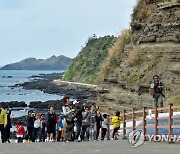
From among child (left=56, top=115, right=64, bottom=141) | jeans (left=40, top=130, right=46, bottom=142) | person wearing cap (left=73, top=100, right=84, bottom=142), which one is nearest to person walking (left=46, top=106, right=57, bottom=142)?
child (left=56, top=115, right=64, bottom=141)

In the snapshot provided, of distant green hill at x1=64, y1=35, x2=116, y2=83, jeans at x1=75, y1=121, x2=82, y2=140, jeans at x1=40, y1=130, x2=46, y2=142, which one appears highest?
distant green hill at x1=64, y1=35, x2=116, y2=83

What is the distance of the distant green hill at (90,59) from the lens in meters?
138

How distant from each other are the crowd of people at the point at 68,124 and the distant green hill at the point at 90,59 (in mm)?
107924

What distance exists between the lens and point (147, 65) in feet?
99.1

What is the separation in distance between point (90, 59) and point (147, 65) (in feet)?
381

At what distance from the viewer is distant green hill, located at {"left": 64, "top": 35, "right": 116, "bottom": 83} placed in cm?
13838

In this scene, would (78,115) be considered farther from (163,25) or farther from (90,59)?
(90,59)

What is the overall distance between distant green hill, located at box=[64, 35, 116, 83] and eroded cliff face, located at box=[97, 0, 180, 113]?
328 feet

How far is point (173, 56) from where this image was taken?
28.6 metres

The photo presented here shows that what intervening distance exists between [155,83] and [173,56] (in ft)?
18.9

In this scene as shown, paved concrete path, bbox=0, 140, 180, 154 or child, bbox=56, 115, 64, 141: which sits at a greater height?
child, bbox=56, 115, 64, 141

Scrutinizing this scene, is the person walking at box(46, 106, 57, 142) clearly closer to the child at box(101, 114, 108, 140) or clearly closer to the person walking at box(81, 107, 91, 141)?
the person walking at box(81, 107, 91, 141)

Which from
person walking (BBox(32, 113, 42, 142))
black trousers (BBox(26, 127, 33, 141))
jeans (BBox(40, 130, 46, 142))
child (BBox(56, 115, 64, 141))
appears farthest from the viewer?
jeans (BBox(40, 130, 46, 142))

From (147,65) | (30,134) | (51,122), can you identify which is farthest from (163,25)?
(51,122)
